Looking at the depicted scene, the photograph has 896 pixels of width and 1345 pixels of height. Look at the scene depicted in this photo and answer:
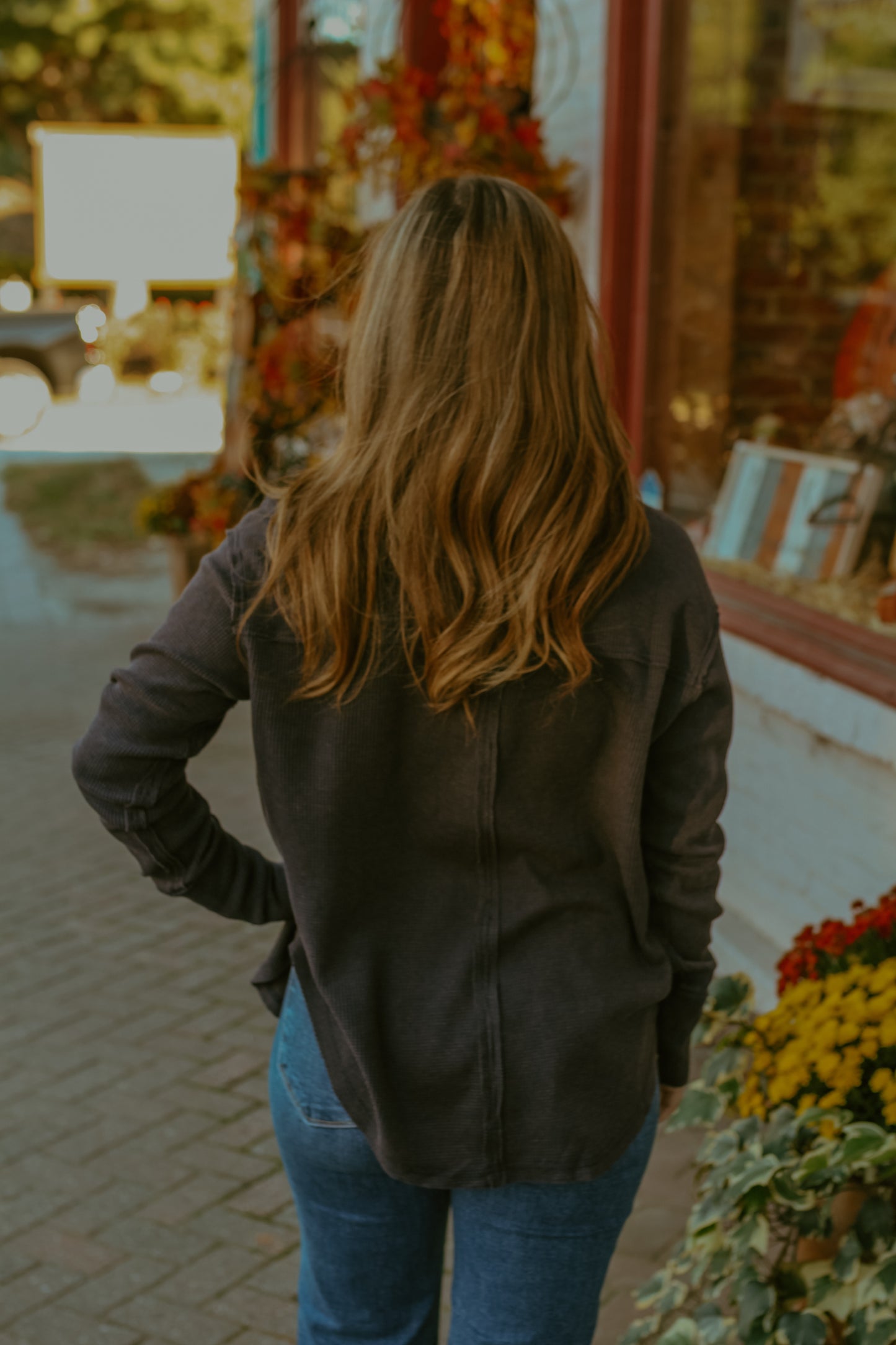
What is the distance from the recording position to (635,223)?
15.4 ft

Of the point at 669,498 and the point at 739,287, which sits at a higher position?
the point at 739,287

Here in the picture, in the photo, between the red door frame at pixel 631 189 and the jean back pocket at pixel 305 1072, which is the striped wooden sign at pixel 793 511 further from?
the jean back pocket at pixel 305 1072

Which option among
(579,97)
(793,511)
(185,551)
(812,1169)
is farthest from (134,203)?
(812,1169)

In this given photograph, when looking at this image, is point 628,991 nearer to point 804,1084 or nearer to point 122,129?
point 804,1084

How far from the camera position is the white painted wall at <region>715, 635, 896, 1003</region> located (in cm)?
347

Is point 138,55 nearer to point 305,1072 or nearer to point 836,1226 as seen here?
point 836,1226

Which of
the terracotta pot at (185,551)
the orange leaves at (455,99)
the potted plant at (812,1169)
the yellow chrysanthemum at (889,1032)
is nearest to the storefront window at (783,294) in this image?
the orange leaves at (455,99)

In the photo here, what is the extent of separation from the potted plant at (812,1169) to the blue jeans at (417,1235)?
0.53 meters

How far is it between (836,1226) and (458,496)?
1.48 meters

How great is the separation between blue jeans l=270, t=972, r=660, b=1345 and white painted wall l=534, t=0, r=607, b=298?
12.0 feet

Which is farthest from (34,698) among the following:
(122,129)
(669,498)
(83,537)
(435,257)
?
(122,129)

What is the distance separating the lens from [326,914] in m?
1.55

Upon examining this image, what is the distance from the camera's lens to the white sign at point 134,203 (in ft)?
59.1

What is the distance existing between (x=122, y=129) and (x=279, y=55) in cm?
758
